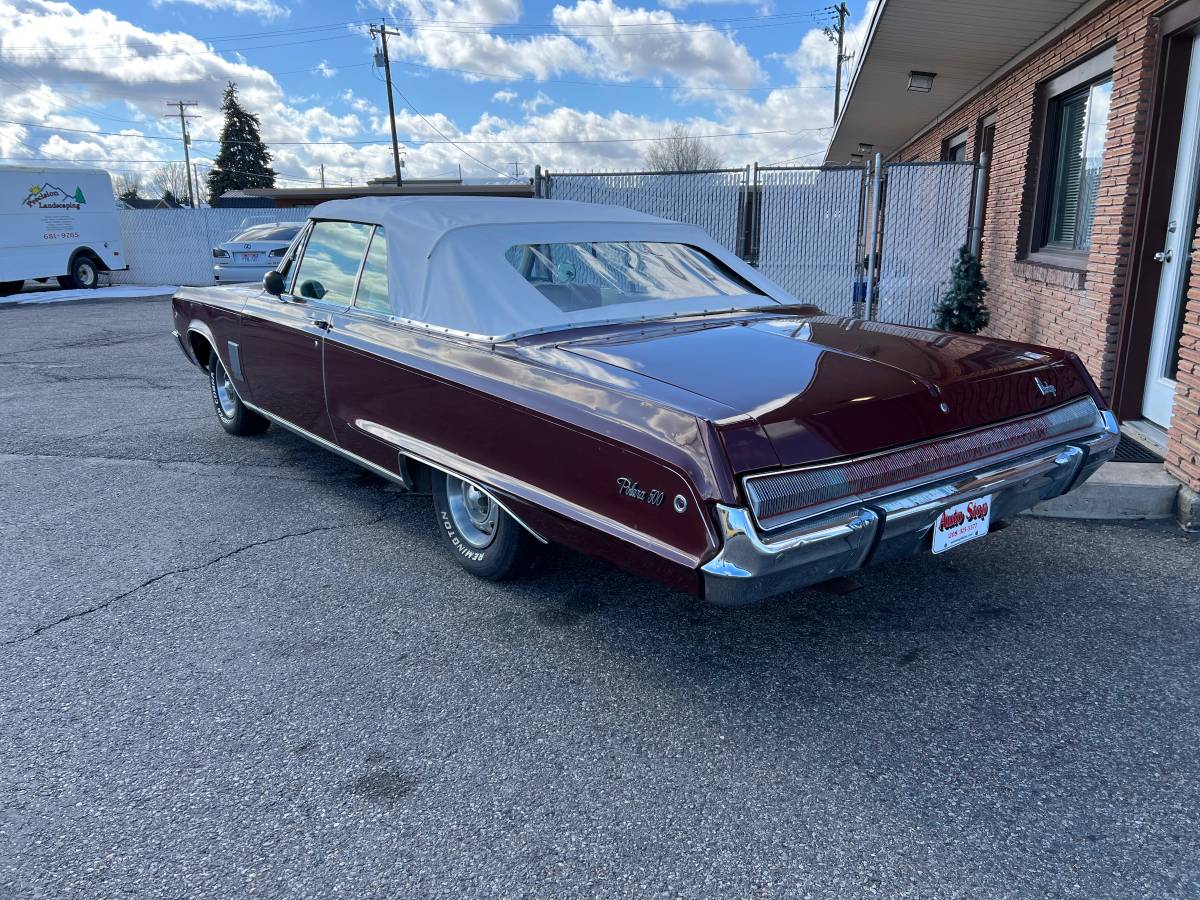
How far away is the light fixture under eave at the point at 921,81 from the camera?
956 cm

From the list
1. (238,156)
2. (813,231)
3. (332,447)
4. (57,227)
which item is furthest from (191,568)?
(238,156)

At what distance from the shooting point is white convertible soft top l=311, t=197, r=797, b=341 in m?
3.60

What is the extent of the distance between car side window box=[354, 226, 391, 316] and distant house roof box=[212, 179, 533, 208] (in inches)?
1092

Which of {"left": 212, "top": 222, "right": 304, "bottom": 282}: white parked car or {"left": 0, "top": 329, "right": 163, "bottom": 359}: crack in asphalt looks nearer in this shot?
{"left": 0, "top": 329, "right": 163, "bottom": 359}: crack in asphalt

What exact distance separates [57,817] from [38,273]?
21084 mm

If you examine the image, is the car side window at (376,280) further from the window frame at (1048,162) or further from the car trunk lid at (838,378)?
the window frame at (1048,162)

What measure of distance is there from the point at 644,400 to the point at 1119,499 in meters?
3.08

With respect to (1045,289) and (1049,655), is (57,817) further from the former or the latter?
(1045,289)

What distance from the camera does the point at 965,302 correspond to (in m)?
8.90

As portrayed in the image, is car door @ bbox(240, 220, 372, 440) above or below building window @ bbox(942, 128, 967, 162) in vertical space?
below

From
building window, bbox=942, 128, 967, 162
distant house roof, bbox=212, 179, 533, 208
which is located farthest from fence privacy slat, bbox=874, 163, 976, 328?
distant house roof, bbox=212, 179, 533, 208

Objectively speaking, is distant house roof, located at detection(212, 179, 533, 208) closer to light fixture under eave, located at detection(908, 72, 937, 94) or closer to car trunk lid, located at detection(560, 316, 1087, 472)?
light fixture under eave, located at detection(908, 72, 937, 94)

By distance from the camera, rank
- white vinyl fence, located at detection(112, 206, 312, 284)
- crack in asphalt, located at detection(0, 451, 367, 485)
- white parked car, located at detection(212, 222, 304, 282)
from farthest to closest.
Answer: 1. white vinyl fence, located at detection(112, 206, 312, 284)
2. white parked car, located at detection(212, 222, 304, 282)
3. crack in asphalt, located at detection(0, 451, 367, 485)

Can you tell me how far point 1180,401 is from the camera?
14.9 ft
